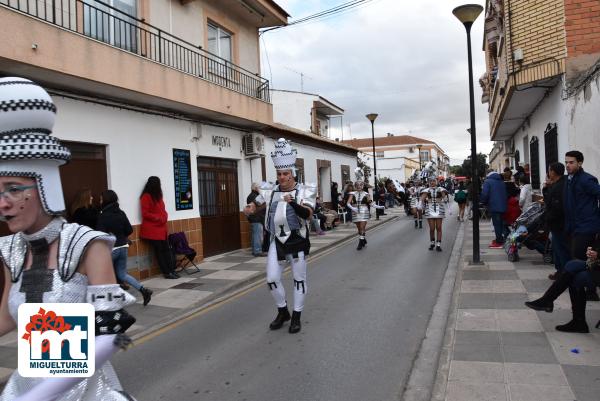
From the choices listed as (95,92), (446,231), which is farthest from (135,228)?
(446,231)

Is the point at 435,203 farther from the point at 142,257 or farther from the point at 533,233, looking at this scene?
the point at 142,257

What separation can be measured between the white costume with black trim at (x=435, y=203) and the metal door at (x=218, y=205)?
512 centimetres

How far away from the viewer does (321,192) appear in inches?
847

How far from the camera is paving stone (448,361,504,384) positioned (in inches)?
154

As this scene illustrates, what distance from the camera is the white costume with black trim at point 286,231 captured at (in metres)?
5.46

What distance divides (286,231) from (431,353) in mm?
1983

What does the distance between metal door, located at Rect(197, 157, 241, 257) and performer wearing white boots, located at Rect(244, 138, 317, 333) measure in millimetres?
6403

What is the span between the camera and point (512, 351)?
4516 mm

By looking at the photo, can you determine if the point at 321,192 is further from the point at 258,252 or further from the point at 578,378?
the point at 578,378

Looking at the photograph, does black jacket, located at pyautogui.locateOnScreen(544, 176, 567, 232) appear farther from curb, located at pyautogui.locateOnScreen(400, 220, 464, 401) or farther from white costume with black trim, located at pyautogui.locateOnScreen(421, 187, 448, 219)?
white costume with black trim, located at pyautogui.locateOnScreen(421, 187, 448, 219)

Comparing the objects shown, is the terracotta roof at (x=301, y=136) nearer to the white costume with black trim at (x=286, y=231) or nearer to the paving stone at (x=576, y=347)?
the white costume with black trim at (x=286, y=231)

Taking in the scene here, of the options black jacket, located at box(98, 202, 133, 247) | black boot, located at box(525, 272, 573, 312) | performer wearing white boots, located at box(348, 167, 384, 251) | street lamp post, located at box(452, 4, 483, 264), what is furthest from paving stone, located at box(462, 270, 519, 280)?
black jacket, located at box(98, 202, 133, 247)

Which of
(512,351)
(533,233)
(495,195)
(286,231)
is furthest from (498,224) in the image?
(286,231)

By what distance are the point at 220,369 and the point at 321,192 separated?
1712cm
